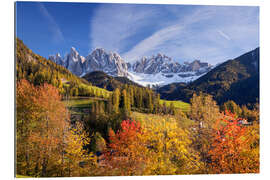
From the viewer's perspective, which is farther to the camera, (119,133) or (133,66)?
(133,66)

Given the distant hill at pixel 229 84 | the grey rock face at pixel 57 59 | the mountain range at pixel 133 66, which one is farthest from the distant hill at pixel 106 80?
the distant hill at pixel 229 84

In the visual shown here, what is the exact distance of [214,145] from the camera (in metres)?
5.52

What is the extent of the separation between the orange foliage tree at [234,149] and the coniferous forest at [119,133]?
0.10 ft

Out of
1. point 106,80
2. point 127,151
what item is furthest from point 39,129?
point 127,151

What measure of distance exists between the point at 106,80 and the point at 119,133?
7.69 ft

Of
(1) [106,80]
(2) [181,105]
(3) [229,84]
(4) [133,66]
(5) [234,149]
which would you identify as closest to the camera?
(5) [234,149]

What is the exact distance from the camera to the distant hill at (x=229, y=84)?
5703mm

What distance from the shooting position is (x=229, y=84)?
6348 mm

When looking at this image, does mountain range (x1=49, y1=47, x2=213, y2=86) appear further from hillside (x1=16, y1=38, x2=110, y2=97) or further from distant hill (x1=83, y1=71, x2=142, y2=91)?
hillside (x1=16, y1=38, x2=110, y2=97)

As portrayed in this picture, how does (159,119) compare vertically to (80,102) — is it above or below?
below

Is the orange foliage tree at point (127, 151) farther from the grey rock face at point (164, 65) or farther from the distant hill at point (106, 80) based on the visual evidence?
the grey rock face at point (164, 65)

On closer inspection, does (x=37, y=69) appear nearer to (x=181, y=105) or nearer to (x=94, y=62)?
(x=94, y=62)
